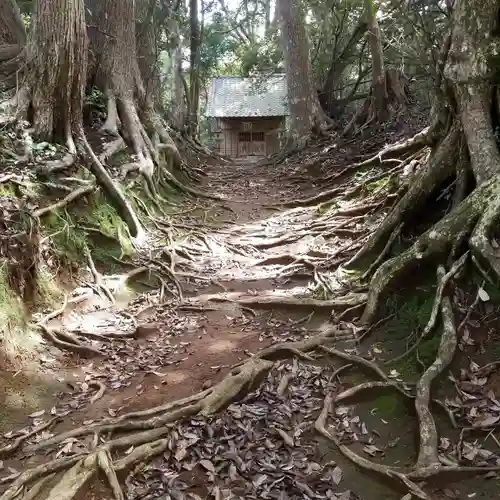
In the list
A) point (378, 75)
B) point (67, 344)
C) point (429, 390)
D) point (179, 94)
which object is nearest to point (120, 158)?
point (67, 344)

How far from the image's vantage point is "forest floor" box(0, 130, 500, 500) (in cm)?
334

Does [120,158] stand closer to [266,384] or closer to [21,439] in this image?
[266,384]

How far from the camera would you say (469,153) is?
212 inches

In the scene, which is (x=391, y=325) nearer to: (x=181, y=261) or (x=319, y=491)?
(x=319, y=491)

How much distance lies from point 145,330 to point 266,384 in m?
1.90

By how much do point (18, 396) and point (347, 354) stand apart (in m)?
2.68

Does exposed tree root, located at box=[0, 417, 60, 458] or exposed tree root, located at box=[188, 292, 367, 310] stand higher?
exposed tree root, located at box=[188, 292, 367, 310]

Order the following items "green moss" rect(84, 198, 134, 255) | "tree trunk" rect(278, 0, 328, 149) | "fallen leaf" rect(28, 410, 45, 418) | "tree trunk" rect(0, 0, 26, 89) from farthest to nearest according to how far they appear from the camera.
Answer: "tree trunk" rect(278, 0, 328, 149)
"tree trunk" rect(0, 0, 26, 89)
"green moss" rect(84, 198, 134, 255)
"fallen leaf" rect(28, 410, 45, 418)

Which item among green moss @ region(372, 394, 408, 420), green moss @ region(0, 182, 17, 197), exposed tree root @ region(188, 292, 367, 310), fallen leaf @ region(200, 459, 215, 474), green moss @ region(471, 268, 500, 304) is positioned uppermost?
green moss @ region(0, 182, 17, 197)

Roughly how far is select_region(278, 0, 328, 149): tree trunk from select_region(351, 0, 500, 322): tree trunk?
1046 centimetres

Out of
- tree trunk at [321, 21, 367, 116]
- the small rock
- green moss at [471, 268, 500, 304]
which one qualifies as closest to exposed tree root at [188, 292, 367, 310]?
the small rock

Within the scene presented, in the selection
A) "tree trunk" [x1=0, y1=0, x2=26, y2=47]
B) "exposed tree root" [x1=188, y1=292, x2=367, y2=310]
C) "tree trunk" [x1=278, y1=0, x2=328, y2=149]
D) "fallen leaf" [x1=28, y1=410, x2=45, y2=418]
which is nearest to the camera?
"fallen leaf" [x1=28, y1=410, x2=45, y2=418]

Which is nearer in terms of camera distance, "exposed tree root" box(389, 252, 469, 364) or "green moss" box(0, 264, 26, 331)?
"exposed tree root" box(389, 252, 469, 364)

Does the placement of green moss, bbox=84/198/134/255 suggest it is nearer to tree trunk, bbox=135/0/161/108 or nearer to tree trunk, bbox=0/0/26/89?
tree trunk, bbox=0/0/26/89
